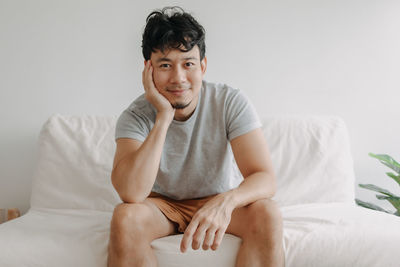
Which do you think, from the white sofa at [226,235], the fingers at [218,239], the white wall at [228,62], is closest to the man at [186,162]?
the fingers at [218,239]

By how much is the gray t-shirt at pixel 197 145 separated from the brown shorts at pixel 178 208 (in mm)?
22

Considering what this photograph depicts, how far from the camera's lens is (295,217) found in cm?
162

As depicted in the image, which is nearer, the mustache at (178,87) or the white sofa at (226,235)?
the white sofa at (226,235)

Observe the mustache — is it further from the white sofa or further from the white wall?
the white wall

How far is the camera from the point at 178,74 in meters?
1.46

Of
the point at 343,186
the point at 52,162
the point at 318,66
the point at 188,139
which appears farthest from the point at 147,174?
the point at 318,66

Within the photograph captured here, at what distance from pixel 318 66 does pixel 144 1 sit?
1.02 metres

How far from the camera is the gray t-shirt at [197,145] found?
1539mm

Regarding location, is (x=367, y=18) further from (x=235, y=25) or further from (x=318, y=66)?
(x=235, y=25)

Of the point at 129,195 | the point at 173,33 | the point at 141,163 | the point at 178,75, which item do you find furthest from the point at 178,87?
the point at 129,195

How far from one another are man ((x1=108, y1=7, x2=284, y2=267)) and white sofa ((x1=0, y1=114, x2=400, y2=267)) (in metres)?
0.12

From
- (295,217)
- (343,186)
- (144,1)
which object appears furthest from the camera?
(144,1)

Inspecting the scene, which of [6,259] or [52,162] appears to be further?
[52,162]

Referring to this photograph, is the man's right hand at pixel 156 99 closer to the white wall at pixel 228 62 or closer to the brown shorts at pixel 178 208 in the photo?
the brown shorts at pixel 178 208
